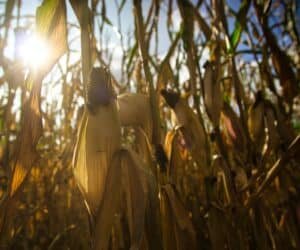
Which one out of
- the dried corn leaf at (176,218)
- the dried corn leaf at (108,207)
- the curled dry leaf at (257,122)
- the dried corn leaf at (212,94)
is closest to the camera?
the dried corn leaf at (108,207)

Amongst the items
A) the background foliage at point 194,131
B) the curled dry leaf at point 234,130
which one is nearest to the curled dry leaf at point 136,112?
the background foliage at point 194,131

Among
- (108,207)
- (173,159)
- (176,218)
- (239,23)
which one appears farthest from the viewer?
(239,23)

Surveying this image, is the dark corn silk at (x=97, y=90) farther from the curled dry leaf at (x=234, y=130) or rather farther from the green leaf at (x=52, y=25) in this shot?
the curled dry leaf at (x=234, y=130)

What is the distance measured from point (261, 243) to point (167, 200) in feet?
1.06

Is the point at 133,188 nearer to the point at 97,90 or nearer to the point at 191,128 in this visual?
the point at 97,90

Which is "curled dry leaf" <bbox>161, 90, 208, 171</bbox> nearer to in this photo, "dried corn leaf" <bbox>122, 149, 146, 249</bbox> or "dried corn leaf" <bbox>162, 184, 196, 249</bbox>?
"dried corn leaf" <bbox>162, 184, 196, 249</bbox>

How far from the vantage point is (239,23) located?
0.74m

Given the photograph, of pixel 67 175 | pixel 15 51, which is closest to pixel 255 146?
pixel 15 51

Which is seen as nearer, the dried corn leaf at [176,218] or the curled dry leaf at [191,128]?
the dried corn leaf at [176,218]

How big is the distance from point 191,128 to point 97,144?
0.34m

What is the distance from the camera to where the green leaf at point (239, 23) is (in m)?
0.71

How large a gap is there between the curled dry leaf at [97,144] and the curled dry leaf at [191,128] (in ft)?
1.01

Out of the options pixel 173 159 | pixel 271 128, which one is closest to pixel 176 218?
pixel 173 159

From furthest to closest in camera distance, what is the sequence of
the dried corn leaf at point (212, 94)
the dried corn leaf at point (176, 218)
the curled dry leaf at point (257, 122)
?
1. the curled dry leaf at point (257, 122)
2. the dried corn leaf at point (212, 94)
3. the dried corn leaf at point (176, 218)
